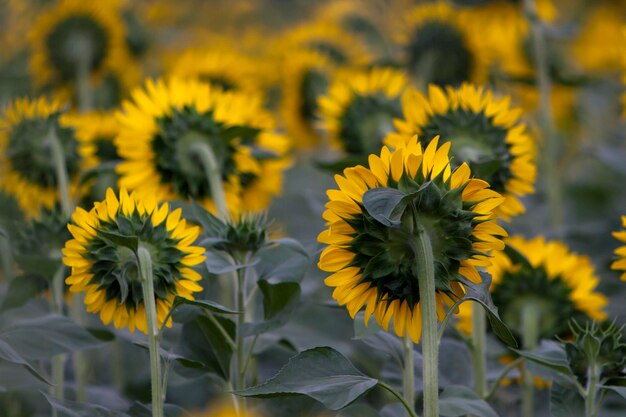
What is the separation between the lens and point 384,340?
964mm

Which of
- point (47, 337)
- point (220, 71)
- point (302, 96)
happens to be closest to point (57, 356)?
point (47, 337)

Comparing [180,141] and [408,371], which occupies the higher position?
[180,141]

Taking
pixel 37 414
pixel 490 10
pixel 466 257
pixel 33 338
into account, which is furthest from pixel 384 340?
pixel 490 10

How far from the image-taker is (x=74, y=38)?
1.92 metres

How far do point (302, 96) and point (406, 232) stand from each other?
1237 mm

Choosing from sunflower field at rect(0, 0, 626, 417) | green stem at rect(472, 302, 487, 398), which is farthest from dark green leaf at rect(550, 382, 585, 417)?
green stem at rect(472, 302, 487, 398)

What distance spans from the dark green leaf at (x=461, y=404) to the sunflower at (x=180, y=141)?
45 centimetres

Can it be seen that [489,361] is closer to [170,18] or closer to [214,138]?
[214,138]

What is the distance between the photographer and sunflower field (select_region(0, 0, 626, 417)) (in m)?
0.79

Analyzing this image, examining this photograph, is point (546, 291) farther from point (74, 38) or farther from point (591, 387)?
point (74, 38)

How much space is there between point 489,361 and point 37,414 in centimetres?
58

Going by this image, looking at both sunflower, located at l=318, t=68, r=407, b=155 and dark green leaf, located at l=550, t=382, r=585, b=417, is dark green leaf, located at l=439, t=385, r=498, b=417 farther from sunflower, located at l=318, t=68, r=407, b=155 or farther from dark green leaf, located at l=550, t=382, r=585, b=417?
sunflower, located at l=318, t=68, r=407, b=155

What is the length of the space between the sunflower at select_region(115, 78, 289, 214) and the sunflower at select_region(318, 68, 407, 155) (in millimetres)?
245

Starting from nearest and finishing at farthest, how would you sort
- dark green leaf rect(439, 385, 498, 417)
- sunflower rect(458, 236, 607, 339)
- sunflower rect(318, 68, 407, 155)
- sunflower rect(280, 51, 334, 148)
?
dark green leaf rect(439, 385, 498, 417) → sunflower rect(458, 236, 607, 339) → sunflower rect(318, 68, 407, 155) → sunflower rect(280, 51, 334, 148)
